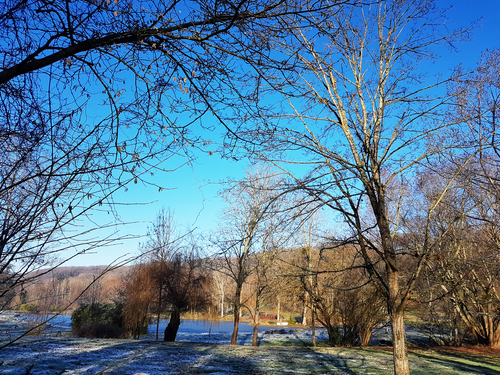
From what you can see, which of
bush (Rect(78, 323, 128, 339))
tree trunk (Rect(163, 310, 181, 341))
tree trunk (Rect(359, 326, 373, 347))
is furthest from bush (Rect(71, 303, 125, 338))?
tree trunk (Rect(359, 326, 373, 347))

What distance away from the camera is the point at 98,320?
19594 mm

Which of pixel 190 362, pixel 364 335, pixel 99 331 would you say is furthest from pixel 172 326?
pixel 190 362

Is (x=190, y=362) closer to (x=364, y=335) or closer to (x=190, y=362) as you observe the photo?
(x=190, y=362)

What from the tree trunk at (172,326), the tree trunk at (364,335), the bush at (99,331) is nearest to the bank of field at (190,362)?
the tree trunk at (364,335)

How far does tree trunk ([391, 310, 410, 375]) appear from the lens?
394cm

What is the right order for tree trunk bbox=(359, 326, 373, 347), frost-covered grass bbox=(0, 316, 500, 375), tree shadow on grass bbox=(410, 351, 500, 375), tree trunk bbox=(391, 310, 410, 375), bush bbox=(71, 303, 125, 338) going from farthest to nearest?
bush bbox=(71, 303, 125, 338), tree trunk bbox=(359, 326, 373, 347), tree shadow on grass bbox=(410, 351, 500, 375), frost-covered grass bbox=(0, 316, 500, 375), tree trunk bbox=(391, 310, 410, 375)

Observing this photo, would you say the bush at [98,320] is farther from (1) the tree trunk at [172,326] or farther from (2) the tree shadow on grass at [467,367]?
(2) the tree shadow on grass at [467,367]

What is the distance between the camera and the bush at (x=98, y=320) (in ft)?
57.1

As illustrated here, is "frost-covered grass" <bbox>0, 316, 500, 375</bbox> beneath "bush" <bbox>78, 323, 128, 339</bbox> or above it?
above

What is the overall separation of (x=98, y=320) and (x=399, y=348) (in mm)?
19853

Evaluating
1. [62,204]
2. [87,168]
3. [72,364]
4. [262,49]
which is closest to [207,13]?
[262,49]

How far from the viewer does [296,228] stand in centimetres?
461

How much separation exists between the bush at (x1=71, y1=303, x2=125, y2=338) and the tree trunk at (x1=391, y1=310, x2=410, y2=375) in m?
17.3

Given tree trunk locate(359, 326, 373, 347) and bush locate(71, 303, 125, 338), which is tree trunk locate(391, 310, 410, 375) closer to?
tree trunk locate(359, 326, 373, 347)
